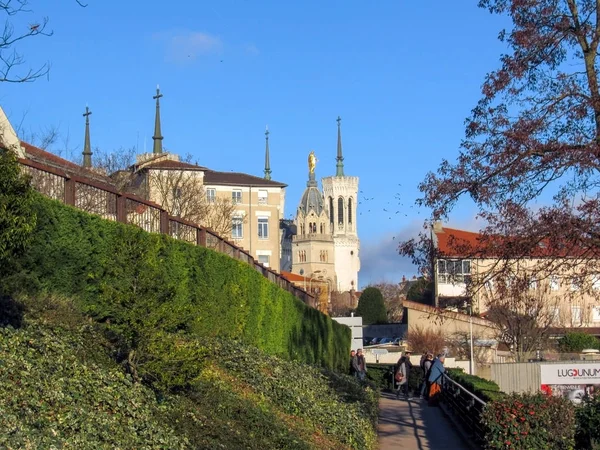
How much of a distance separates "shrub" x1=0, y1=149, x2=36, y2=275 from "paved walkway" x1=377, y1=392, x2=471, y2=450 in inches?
399

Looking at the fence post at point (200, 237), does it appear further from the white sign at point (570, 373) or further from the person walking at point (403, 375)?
the person walking at point (403, 375)

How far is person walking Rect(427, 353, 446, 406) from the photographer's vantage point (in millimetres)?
30375

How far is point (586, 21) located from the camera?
566 inches

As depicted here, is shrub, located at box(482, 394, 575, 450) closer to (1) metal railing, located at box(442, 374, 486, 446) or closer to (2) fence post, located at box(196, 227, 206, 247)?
(1) metal railing, located at box(442, 374, 486, 446)

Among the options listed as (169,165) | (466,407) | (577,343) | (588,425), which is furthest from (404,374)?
(169,165)

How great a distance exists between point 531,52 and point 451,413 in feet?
45.2

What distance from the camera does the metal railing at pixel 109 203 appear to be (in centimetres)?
1606

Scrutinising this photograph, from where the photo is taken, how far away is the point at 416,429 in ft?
75.5

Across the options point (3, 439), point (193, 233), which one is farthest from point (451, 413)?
point (3, 439)

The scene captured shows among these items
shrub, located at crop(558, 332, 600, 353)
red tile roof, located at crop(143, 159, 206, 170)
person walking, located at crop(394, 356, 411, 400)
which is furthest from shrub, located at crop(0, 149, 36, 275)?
shrub, located at crop(558, 332, 600, 353)

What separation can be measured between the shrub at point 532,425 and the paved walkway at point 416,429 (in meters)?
3.63

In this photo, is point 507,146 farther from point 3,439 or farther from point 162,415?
point 3,439

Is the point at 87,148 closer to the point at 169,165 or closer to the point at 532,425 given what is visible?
the point at 169,165

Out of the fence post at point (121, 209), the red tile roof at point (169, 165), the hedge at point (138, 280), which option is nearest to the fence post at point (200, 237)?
the hedge at point (138, 280)
